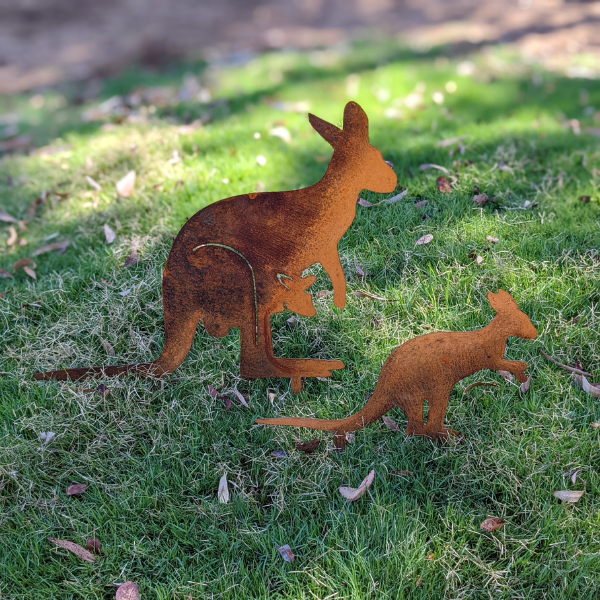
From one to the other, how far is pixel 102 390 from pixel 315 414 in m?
0.97

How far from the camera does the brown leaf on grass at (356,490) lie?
7.26 ft

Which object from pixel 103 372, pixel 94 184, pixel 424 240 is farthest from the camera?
pixel 94 184

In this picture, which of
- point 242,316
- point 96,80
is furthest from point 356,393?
point 96,80

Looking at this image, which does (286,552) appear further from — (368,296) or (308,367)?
(368,296)

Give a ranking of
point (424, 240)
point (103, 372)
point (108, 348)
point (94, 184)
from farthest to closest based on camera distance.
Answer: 1. point (94, 184)
2. point (424, 240)
3. point (108, 348)
4. point (103, 372)

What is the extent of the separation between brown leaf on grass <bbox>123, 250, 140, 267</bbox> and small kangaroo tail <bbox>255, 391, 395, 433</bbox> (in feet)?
4.64

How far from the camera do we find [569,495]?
216cm

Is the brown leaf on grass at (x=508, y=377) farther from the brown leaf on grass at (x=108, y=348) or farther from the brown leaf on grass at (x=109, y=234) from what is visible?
the brown leaf on grass at (x=109, y=234)

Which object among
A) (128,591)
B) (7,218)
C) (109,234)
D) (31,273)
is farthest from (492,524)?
(7,218)

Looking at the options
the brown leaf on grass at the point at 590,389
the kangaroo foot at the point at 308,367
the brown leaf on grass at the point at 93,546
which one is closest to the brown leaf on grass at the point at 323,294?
the kangaroo foot at the point at 308,367

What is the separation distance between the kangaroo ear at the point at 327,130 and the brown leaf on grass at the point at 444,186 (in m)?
1.34

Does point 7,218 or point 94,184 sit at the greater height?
point 94,184

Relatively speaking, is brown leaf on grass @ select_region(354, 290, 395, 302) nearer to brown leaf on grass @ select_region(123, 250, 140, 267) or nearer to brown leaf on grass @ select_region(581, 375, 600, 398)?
brown leaf on grass @ select_region(581, 375, 600, 398)

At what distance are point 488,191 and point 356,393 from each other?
1687 millimetres
